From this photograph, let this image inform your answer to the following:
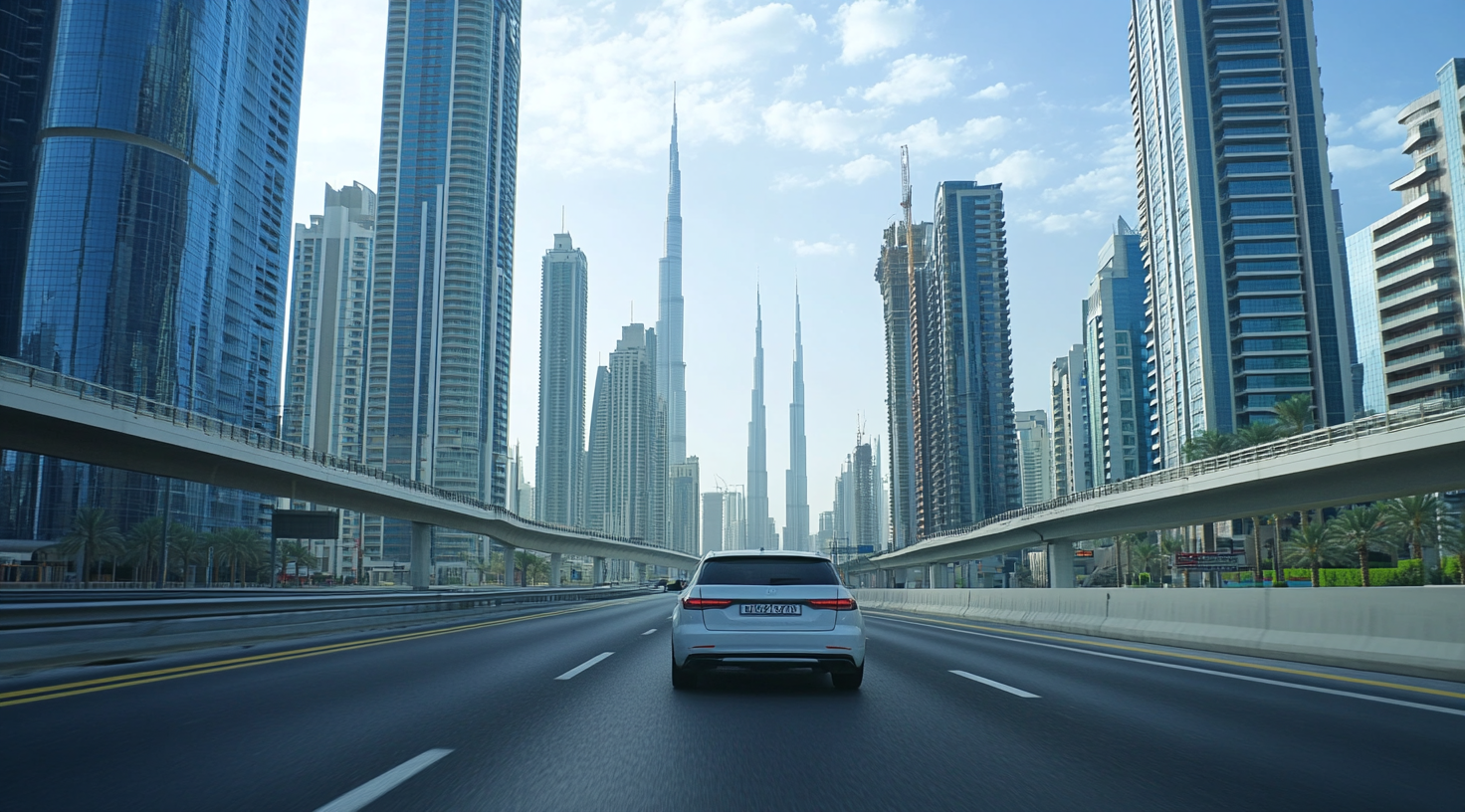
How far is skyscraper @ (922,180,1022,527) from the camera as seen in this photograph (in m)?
187

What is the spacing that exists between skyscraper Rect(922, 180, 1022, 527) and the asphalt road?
18065 centimetres

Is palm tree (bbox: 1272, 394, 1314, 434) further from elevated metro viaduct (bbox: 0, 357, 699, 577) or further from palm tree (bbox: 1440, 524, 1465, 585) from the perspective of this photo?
elevated metro viaduct (bbox: 0, 357, 699, 577)

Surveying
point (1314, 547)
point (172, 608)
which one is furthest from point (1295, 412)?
point (172, 608)

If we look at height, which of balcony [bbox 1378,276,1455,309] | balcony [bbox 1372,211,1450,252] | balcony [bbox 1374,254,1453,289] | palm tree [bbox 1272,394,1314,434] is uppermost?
balcony [bbox 1372,211,1450,252]

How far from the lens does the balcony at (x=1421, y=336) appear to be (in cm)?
9756

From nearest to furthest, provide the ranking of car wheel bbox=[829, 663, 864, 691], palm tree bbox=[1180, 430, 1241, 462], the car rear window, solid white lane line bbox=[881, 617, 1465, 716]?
solid white lane line bbox=[881, 617, 1465, 716], car wheel bbox=[829, 663, 864, 691], the car rear window, palm tree bbox=[1180, 430, 1241, 462]

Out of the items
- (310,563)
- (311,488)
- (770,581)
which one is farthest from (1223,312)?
(770,581)

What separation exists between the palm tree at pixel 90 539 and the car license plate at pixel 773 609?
91820 millimetres

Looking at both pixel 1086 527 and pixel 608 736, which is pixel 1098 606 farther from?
pixel 1086 527

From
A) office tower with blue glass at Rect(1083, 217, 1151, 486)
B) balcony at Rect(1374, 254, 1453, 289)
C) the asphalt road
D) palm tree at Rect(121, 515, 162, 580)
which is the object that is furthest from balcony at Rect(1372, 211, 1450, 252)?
palm tree at Rect(121, 515, 162, 580)

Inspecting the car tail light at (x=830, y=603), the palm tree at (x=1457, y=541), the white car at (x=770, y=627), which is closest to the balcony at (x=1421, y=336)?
the palm tree at (x=1457, y=541)

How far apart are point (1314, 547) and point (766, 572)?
6889 cm

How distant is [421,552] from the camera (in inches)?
2473

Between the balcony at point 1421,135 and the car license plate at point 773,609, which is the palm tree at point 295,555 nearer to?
the car license plate at point 773,609
